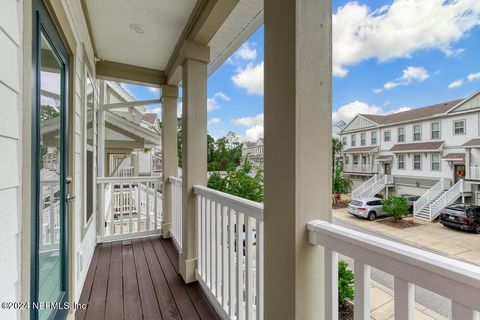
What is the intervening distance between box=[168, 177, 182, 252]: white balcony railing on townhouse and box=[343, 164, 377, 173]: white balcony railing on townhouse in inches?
105

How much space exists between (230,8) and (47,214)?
6.41 ft

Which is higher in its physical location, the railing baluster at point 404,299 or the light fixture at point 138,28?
the light fixture at point 138,28

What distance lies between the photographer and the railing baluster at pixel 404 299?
679 millimetres

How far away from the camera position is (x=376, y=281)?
0.85 metres

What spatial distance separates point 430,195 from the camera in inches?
22.5

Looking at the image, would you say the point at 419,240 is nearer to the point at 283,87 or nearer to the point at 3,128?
the point at 283,87

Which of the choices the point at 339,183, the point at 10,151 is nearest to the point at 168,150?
the point at 10,151

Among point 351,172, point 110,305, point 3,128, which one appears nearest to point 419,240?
point 351,172

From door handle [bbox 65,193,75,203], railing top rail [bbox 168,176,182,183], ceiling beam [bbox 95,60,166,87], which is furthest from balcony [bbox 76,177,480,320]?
ceiling beam [bbox 95,60,166,87]

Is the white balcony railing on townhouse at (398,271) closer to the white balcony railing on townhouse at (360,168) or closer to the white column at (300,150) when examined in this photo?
the white column at (300,150)

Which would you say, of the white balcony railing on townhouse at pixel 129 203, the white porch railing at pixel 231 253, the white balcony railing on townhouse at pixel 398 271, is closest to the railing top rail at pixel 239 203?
the white porch railing at pixel 231 253

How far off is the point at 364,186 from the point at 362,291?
1.19 feet

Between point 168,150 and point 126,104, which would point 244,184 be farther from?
point 126,104

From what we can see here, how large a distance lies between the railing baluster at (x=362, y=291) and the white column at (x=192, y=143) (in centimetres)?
193
